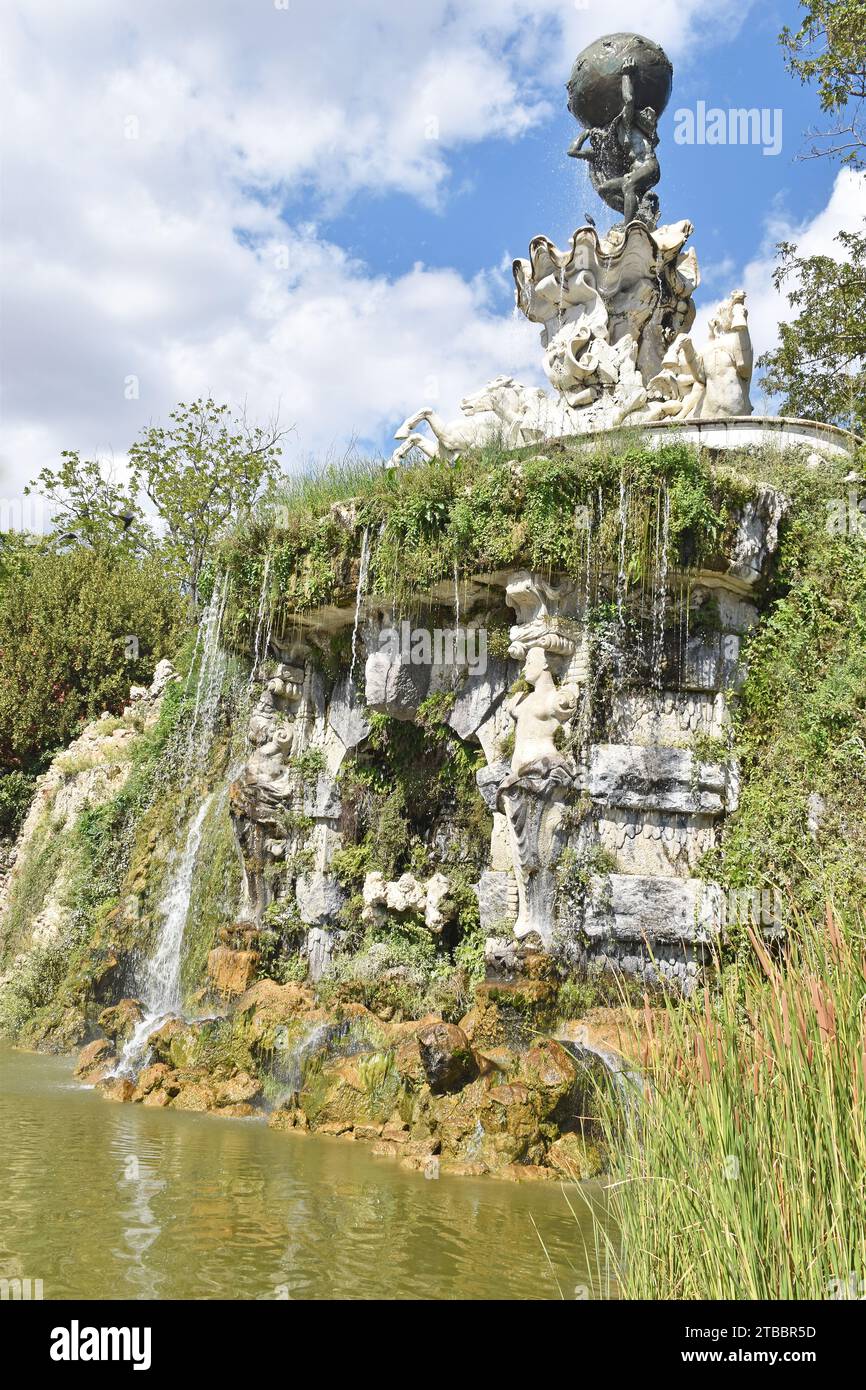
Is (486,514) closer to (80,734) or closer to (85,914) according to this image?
(85,914)

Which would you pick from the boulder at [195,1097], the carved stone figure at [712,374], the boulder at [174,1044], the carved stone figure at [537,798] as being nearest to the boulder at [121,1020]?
the boulder at [174,1044]

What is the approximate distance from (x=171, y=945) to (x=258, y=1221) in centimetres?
771

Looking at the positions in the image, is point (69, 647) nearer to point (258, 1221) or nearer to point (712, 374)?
point (712, 374)

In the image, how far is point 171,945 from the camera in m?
13.3

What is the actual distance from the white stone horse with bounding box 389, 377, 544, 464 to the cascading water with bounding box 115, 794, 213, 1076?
18.7 feet

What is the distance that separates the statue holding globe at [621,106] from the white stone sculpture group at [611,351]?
2363 millimetres

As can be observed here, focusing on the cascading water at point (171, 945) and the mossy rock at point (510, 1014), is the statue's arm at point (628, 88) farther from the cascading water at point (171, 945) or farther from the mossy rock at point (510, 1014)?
the mossy rock at point (510, 1014)

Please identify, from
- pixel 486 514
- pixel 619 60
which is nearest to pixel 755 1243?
pixel 486 514

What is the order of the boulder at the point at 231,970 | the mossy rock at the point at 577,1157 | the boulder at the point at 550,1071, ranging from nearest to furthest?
the mossy rock at the point at 577,1157 < the boulder at the point at 550,1071 < the boulder at the point at 231,970

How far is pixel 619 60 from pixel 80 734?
631 inches

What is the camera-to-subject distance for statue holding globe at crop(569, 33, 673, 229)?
1631 centimetres

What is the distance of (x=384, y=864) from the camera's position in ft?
39.8

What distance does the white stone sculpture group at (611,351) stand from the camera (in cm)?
1277

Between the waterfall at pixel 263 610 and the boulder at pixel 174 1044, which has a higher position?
the waterfall at pixel 263 610
